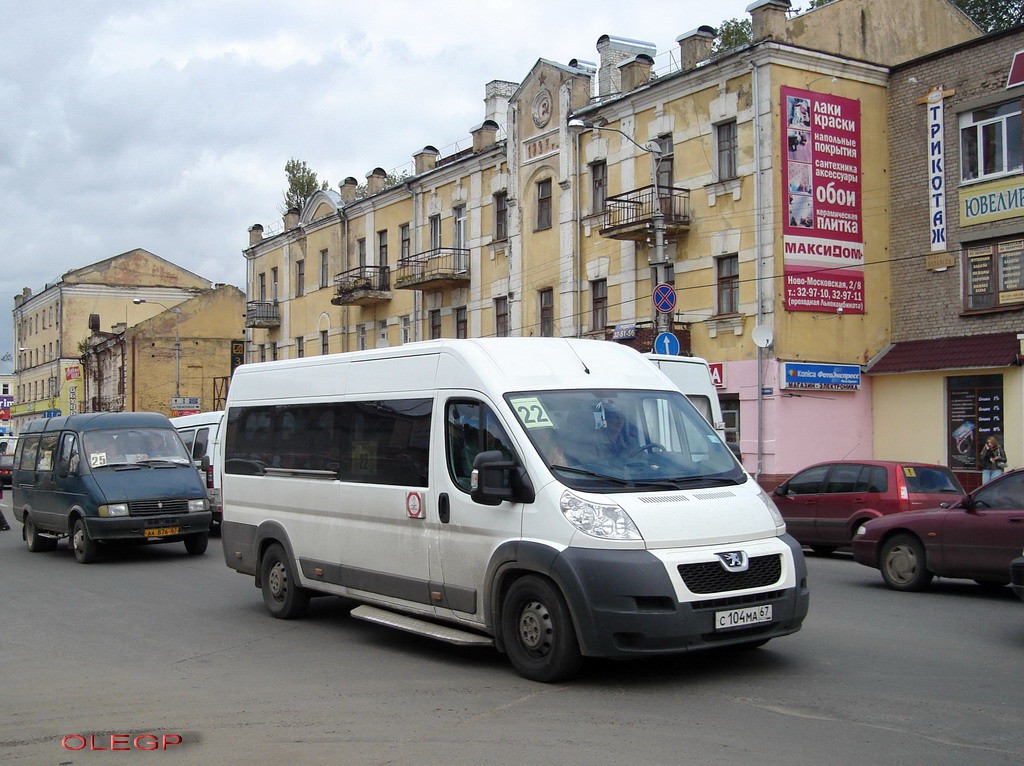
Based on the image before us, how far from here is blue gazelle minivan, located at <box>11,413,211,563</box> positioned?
16656 millimetres

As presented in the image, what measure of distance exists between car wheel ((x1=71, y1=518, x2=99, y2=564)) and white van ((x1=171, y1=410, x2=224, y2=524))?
3.12m

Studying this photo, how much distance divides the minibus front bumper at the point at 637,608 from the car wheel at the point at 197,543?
11.2m

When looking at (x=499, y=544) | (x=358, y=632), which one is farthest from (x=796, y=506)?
(x=499, y=544)

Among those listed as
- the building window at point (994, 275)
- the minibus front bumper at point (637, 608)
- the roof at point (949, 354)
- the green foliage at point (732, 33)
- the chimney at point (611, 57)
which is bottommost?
the minibus front bumper at point (637, 608)

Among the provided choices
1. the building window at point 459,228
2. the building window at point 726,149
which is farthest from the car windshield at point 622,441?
the building window at point 459,228

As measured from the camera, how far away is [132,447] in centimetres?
1769

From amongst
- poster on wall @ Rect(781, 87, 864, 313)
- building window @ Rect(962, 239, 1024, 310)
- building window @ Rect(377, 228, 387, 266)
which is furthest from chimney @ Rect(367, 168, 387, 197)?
building window @ Rect(962, 239, 1024, 310)

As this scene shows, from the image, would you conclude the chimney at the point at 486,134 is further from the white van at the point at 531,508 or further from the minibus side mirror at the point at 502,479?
the minibus side mirror at the point at 502,479

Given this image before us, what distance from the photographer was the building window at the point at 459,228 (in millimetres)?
38406

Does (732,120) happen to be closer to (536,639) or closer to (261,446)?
(261,446)

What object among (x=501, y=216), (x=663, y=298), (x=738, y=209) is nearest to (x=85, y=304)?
(x=501, y=216)

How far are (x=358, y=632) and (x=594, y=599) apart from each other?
366cm

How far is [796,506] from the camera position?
17391mm

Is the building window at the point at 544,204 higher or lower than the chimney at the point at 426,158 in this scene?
lower
